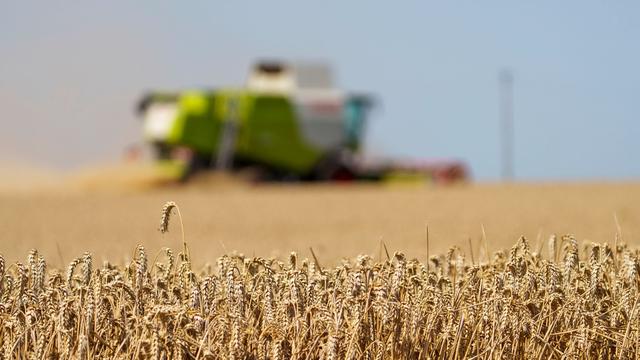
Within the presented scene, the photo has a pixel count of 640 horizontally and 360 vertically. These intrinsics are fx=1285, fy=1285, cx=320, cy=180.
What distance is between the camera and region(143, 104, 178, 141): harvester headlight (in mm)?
27781

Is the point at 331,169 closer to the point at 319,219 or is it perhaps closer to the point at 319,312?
the point at 319,219

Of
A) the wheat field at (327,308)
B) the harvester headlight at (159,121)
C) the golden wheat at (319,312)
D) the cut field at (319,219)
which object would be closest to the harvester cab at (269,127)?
the harvester headlight at (159,121)

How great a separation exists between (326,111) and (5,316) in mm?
23730

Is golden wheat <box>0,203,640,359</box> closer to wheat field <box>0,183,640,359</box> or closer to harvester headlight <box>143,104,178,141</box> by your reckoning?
wheat field <box>0,183,640,359</box>

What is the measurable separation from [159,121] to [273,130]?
250 centimetres

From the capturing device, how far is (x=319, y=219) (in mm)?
17922

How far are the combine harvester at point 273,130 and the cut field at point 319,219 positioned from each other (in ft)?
4.43

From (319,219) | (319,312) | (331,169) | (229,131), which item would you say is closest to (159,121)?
(229,131)

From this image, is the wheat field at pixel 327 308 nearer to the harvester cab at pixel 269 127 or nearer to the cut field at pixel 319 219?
the cut field at pixel 319 219

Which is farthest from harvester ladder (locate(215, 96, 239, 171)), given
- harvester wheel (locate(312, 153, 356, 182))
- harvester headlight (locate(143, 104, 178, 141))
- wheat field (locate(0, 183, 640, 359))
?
wheat field (locate(0, 183, 640, 359))

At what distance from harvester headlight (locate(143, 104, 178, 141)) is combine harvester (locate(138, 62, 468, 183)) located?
0.02 meters

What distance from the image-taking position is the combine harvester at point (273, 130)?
27750 millimetres

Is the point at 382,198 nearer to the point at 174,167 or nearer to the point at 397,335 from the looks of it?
the point at 174,167

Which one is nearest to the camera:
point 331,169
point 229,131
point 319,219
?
point 319,219
